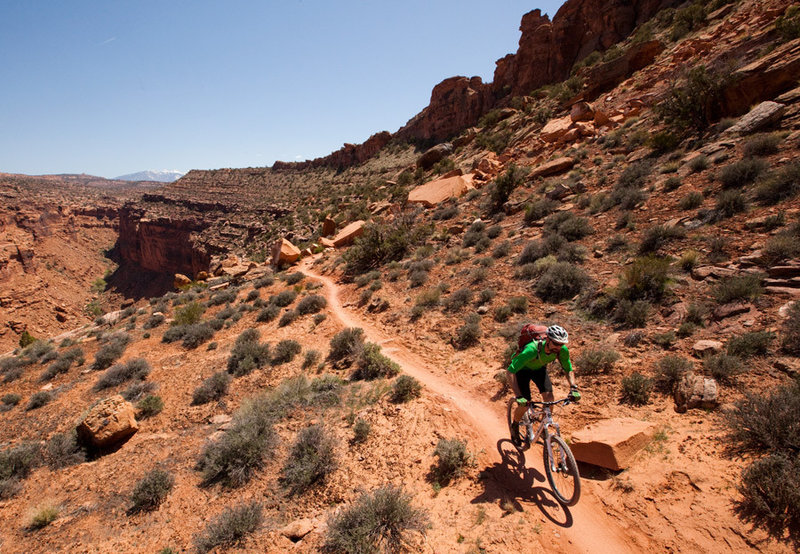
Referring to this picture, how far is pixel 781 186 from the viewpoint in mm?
7469

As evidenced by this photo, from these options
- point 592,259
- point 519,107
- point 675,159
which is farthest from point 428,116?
point 592,259

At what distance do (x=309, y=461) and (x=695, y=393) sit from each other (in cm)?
580

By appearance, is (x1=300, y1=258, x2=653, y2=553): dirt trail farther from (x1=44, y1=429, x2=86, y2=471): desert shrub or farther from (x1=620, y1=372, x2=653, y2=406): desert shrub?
(x1=44, y1=429, x2=86, y2=471): desert shrub

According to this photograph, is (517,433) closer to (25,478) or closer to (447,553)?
(447,553)

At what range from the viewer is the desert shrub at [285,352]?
929 cm

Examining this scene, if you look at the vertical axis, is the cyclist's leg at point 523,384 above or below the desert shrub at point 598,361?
above

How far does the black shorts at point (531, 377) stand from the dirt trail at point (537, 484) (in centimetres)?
117

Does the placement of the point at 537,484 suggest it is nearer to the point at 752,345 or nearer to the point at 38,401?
the point at 752,345

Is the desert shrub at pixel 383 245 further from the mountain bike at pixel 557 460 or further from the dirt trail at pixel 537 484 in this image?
the mountain bike at pixel 557 460

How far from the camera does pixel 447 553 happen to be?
3510 millimetres

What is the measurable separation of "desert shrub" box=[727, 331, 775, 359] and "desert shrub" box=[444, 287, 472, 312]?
18.9 ft

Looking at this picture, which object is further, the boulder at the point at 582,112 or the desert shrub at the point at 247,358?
the boulder at the point at 582,112

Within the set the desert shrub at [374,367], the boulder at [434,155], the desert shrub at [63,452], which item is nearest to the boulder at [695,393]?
the desert shrub at [374,367]

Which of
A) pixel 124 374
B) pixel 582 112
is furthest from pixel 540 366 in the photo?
pixel 582 112
